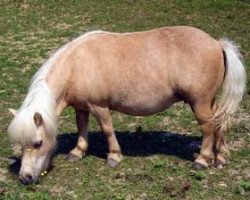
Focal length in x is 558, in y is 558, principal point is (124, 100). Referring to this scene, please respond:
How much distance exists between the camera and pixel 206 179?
770 cm

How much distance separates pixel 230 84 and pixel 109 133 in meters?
1.88

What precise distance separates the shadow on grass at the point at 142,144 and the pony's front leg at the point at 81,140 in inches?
9.7

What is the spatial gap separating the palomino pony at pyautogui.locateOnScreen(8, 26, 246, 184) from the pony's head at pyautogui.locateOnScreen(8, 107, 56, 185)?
1cm

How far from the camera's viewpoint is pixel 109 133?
8.13 metres

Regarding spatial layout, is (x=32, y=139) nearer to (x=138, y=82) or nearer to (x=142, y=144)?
(x=138, y=82)

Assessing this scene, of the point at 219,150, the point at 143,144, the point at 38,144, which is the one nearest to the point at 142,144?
the point at 143,144

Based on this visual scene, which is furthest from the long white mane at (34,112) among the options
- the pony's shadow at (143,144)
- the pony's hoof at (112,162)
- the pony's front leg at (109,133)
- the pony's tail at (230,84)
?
the pony's tail at (230,84)

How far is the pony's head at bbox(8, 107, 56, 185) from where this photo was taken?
7090mm

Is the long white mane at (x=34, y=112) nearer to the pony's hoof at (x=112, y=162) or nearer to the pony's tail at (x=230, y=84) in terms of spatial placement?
the pony's hoof at (x=112, y=162)

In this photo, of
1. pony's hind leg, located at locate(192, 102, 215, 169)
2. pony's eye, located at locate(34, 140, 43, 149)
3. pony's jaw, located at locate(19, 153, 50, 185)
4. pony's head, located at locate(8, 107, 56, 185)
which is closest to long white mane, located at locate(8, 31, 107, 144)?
pony's head, located at locate(8, 107, 56, 185)

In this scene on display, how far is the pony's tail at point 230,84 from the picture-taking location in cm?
755

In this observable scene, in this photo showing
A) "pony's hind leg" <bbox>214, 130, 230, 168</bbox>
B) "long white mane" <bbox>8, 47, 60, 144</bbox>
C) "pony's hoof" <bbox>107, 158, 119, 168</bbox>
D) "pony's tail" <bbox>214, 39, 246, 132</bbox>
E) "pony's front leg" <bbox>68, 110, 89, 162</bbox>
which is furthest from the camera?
"pony's front leg" <bbox>68, 110, 89, 162</bbox>

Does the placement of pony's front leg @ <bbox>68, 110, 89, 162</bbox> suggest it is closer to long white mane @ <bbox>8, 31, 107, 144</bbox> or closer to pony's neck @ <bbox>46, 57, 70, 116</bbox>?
pony's neck @ <bbox>46, 57, 70, 116</bbox>

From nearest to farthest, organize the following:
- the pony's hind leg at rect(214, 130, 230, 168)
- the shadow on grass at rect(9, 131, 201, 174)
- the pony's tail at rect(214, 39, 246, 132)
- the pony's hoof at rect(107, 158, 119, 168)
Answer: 1. the pony's tail at rect(214, 39, 246, 132)
2. the pony's hind leg at rect(214, 130, 230, 168)
3. the pony's hoof at rect(107, 158, 119, 168)
4. the shadow on grass at rect(9, 131, 201, 174)
